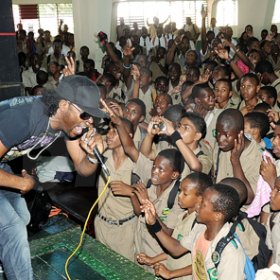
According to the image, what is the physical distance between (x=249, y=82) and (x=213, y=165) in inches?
61.9

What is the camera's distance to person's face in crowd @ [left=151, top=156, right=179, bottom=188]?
11.1 ft

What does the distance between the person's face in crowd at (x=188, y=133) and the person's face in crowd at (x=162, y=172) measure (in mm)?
532

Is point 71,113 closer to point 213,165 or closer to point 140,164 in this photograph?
point 140,164

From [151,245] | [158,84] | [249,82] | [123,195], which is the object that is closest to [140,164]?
[123,195]

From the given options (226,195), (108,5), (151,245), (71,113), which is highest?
(108,5)

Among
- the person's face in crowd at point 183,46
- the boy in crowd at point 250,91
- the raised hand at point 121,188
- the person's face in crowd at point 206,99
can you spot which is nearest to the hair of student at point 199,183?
the raised hand at point 121,188

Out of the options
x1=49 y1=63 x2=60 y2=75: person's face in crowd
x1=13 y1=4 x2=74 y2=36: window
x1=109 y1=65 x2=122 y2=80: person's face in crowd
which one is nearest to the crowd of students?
x1=109 y1=65 x2=122 y2=80: person's face in crowd

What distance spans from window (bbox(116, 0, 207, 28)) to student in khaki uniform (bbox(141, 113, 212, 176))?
9689 millimetres

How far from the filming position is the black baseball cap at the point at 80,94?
2.61 metres

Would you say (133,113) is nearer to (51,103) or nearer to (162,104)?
(162,104)

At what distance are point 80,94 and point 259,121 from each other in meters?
2.11

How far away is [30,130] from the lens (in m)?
2.51

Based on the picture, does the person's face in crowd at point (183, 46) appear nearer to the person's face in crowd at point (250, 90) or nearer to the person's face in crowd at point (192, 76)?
the person's face in crowd at point (192, 76)

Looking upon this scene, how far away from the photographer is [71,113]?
103 inches
